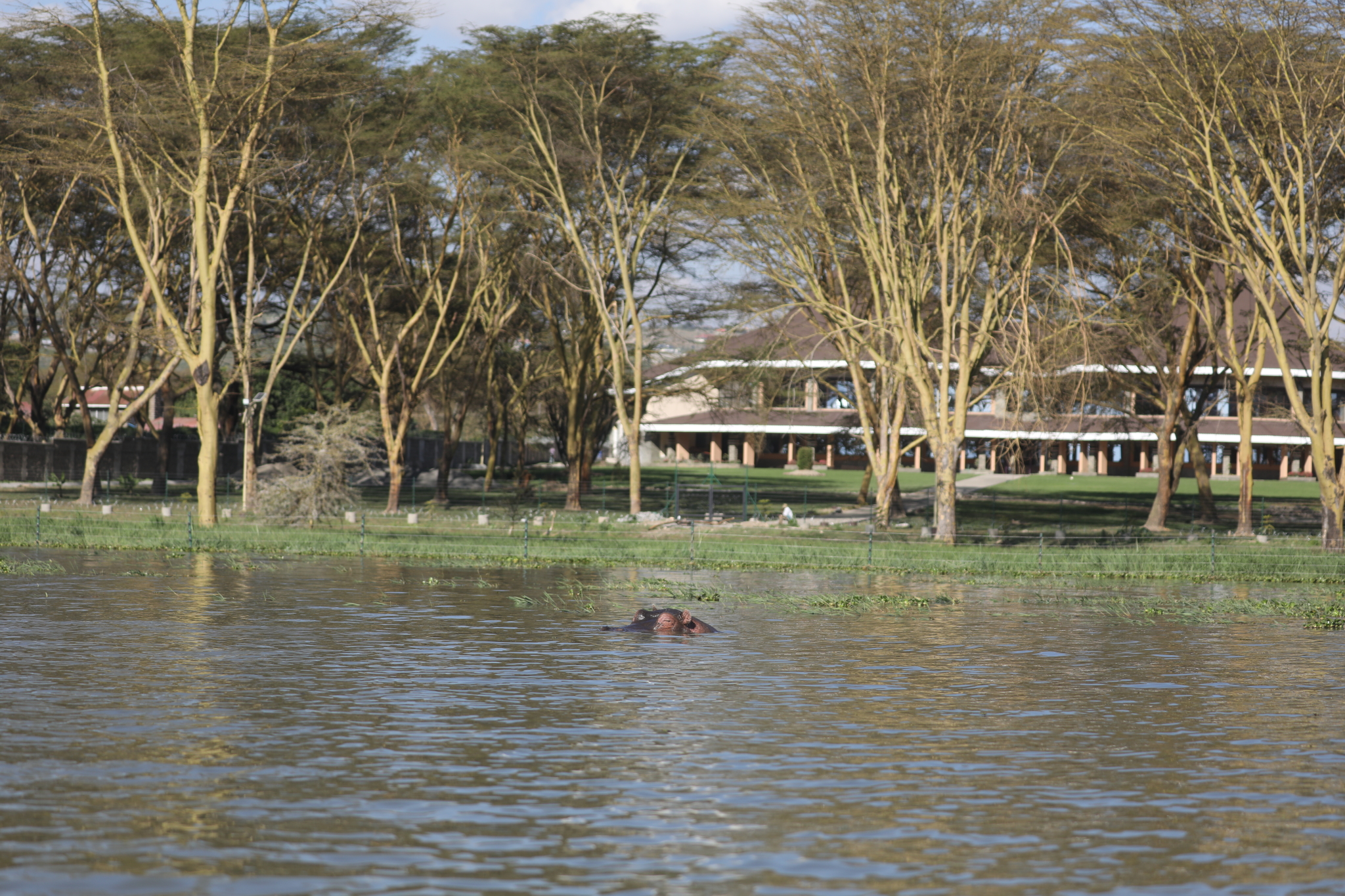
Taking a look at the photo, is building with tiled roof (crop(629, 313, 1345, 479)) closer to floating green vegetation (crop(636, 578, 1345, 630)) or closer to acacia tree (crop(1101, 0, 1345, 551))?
acacia tree (crop(1101, 0, 1345, 551))

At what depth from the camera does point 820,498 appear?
69375mm

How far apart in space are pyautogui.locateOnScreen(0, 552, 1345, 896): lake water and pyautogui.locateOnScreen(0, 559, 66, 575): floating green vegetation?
797 cm

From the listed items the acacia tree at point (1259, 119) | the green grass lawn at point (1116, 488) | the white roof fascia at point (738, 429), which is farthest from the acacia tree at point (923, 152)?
the white roof fascia at point (738, 429)

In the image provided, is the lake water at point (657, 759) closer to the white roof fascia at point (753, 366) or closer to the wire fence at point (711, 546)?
the wire fence at point (711, 546)

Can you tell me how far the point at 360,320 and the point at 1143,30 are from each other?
33374mm

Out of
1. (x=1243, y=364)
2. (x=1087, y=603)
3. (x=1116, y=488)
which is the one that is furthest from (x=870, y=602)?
(x=1116, y=488)

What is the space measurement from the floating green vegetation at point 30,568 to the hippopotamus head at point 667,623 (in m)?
13.9

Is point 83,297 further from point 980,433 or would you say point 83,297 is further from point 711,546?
point 980,433

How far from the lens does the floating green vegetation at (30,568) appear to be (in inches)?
1162

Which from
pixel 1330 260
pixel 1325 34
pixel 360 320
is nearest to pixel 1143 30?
pixel 1325 34

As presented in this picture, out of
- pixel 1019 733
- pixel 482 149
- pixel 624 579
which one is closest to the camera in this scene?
pixel 1019 733

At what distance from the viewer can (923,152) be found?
139 ft

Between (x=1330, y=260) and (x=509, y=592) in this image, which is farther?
(x=1330, y=260)

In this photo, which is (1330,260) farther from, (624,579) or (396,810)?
(396,810)
